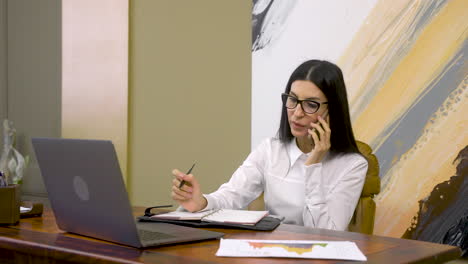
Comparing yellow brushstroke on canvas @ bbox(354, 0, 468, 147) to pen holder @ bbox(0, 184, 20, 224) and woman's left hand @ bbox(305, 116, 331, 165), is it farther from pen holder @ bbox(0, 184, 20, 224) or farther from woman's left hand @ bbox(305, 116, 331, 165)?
pen holder @ bbox(0, 184, 20, 224)

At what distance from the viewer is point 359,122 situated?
2.73 m

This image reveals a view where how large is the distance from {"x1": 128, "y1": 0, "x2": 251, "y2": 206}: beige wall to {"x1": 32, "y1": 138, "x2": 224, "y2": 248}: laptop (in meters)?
1.84

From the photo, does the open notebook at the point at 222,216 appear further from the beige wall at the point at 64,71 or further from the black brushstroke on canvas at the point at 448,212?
the beige wall at the point at 64,71

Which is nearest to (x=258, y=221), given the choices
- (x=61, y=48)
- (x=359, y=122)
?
(x=359, y=122)

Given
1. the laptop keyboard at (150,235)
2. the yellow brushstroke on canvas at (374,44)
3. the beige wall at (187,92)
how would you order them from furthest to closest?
the beige wall at (187,92) < the yellow brushstroke on canvas at (374,44) < the laptop keyboard at (150,235)

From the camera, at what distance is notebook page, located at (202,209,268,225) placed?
1.64m

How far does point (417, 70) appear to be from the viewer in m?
2.51

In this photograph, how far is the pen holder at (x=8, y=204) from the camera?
5.37 feet

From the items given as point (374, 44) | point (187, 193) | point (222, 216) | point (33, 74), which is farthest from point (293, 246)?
point (33, 74)

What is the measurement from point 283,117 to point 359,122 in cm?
50

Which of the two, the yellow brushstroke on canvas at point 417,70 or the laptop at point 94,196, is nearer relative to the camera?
the laptop at point 94,196

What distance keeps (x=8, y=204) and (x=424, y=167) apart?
175 centimetres

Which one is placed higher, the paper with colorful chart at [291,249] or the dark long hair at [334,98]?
the dark long hair at [334,98]

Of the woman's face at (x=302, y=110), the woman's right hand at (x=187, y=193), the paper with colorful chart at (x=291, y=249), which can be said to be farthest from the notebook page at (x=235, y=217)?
the woman's face at (x=302, y=110)
